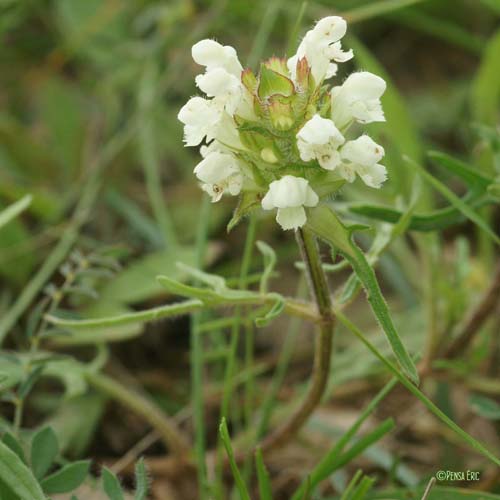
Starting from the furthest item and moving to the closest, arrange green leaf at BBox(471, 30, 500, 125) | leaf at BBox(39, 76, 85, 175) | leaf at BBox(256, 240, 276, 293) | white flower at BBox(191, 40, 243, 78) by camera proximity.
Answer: leaf at BBox(39, 76, 85, 175), green leaf at BBox(471, 30, 500, 125), leaf at BBox(256, 240, 276, 293), white flower at BBox(191, 40, 243, 78)

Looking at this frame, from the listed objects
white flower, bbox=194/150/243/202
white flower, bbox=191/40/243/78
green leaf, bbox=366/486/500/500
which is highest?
white flower, bbox=191/40/243/78

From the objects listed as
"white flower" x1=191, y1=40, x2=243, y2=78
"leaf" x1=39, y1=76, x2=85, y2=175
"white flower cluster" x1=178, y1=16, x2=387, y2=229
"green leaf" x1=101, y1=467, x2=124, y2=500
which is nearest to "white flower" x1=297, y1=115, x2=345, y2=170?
"white flower cluster" x1=178, y1=16, x2=387, y2=229

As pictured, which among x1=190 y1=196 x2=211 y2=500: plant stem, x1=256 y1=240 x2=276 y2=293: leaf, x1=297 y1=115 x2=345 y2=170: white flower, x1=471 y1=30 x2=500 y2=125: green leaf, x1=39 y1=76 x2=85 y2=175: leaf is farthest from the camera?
x1=39 y1=76 x2=85 y2=175: leaf

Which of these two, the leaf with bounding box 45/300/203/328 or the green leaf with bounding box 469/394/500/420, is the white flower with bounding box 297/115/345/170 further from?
the green leaf with bounding box 469/394/500/420

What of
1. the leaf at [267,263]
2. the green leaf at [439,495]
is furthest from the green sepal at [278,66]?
the green leaf at [439,495]

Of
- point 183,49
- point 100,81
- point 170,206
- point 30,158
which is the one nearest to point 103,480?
point 170,206

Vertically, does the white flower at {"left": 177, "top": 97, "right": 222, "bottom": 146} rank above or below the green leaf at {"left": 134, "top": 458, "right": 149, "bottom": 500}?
above
